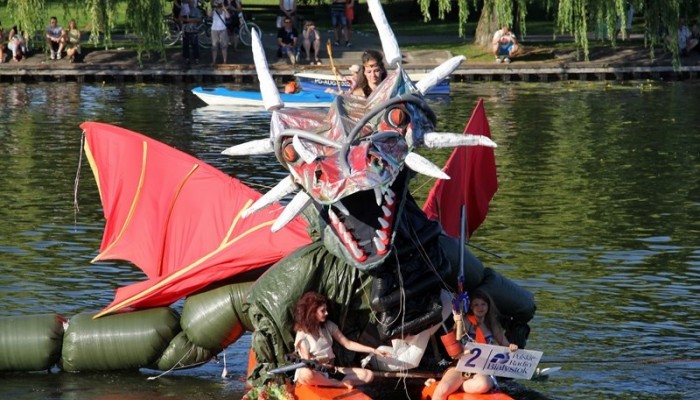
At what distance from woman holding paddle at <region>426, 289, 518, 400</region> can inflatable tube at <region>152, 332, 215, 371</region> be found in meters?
2.31

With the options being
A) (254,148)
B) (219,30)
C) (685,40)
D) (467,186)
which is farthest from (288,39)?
(254,148)

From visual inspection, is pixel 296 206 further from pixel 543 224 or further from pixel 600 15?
pixel 600 15

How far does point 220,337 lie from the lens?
11.9 meters

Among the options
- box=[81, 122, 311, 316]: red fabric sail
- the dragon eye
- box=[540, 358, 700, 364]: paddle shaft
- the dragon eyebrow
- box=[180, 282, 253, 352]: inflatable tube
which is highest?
the dragon eyebrow

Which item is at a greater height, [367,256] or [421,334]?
[367,256]

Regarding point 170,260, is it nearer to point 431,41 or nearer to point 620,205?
point 620,205

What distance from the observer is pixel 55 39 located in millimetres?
39062

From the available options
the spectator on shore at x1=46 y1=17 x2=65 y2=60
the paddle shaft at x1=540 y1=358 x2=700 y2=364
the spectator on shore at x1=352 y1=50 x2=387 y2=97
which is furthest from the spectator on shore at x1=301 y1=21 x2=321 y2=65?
the spectator on shore at x1=352 y1=50 x2=387 y2=97

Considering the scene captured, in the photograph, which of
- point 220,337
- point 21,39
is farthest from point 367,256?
point 21,39

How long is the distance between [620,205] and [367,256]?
10.7 meters

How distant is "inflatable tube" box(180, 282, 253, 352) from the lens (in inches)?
458

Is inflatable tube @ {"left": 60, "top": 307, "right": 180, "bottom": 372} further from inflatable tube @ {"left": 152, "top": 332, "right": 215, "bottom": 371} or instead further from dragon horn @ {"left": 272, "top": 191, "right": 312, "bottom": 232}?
dragon horn @ {"left": 272, "top": 191, "right": 312, "bottom": 232}

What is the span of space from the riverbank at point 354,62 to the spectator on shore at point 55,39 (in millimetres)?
320

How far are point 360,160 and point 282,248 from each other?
1875 mm
